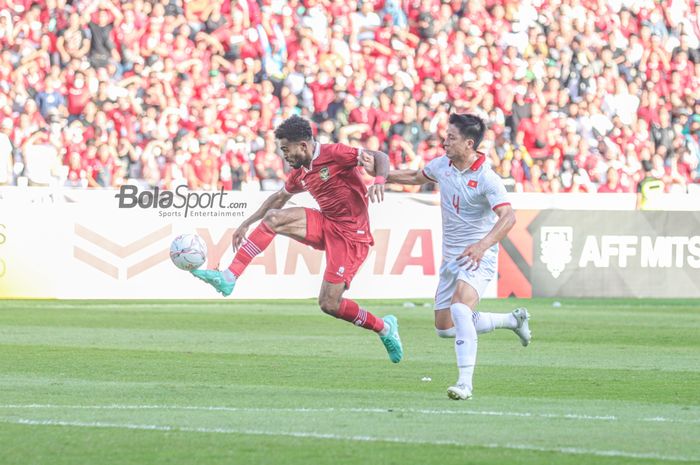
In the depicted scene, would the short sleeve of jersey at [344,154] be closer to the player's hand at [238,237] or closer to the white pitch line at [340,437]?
the player's hand at [238,237]

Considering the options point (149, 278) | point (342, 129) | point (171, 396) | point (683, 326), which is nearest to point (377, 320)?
point (171, 396)

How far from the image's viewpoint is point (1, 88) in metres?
24.5

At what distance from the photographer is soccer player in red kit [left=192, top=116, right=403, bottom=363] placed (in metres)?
11.5

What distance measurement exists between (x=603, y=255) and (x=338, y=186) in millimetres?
12542

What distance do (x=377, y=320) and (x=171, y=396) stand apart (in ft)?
8.19

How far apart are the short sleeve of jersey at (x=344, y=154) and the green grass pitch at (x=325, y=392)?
1.76 metres

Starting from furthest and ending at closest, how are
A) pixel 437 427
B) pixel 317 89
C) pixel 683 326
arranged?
pixel 317 89, pixel 683 326, pixel 437 427

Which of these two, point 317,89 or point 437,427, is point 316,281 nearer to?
point 317,89

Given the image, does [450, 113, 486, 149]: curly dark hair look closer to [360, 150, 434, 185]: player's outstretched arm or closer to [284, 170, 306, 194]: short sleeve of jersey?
[360, 150, 434, 185]: player's outstretched arm

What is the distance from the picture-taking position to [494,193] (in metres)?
10.6

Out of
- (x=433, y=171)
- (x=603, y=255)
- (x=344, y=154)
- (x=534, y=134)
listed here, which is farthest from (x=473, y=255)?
(x=534, y=134)

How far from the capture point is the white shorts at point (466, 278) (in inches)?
419

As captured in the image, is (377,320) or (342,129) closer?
(377,320)

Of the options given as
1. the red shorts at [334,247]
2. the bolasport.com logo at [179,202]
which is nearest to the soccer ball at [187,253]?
the red shorts at [334,247]
